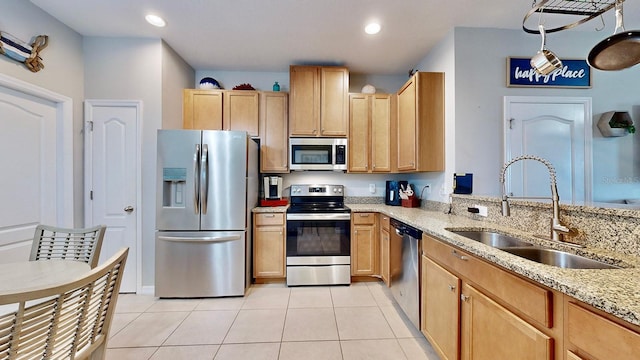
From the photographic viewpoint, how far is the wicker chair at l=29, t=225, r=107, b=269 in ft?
5.32

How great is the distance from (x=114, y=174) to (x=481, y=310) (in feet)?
11.2

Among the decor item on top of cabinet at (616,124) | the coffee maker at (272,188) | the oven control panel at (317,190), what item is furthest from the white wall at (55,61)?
the decor item on top of cabinet at (616,124)

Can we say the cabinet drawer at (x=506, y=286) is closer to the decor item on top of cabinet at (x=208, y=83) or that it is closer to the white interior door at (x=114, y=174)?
the white interior door at (x=114, y=174)

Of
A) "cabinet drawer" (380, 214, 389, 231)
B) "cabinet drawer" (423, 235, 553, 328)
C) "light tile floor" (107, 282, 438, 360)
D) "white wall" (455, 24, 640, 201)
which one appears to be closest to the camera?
"cabinet drawer" (423, 235, 553, 328)

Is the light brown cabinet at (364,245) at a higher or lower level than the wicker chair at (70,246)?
lower

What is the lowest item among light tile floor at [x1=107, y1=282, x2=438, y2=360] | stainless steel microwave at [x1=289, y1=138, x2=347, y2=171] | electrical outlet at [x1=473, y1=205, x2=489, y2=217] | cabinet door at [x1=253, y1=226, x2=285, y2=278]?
light tile floor at [x1=107, y1=282, x2=438, y2=360]

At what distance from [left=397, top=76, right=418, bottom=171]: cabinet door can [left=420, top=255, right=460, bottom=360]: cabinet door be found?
125 cm

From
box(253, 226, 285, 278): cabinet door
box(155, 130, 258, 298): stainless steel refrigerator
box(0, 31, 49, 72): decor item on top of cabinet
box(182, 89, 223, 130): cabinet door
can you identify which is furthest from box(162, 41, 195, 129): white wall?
box(253, 226, 285, 278): cabinet door

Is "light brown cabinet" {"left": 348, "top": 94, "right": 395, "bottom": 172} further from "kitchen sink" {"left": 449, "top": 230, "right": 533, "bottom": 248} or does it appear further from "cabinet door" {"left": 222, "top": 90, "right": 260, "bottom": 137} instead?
"kitchen sink" {"left": 449, "top": 230, "right": 533, "bottom": 248}

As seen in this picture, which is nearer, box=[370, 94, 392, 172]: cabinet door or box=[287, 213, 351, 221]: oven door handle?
box=[287, 213, 351, 221]: oven door handle

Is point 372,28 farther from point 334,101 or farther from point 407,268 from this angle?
point 407,268

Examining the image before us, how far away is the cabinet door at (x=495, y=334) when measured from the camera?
0.93 m

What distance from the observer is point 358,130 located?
327 cm

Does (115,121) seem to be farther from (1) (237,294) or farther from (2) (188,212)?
(1) (237,294)
